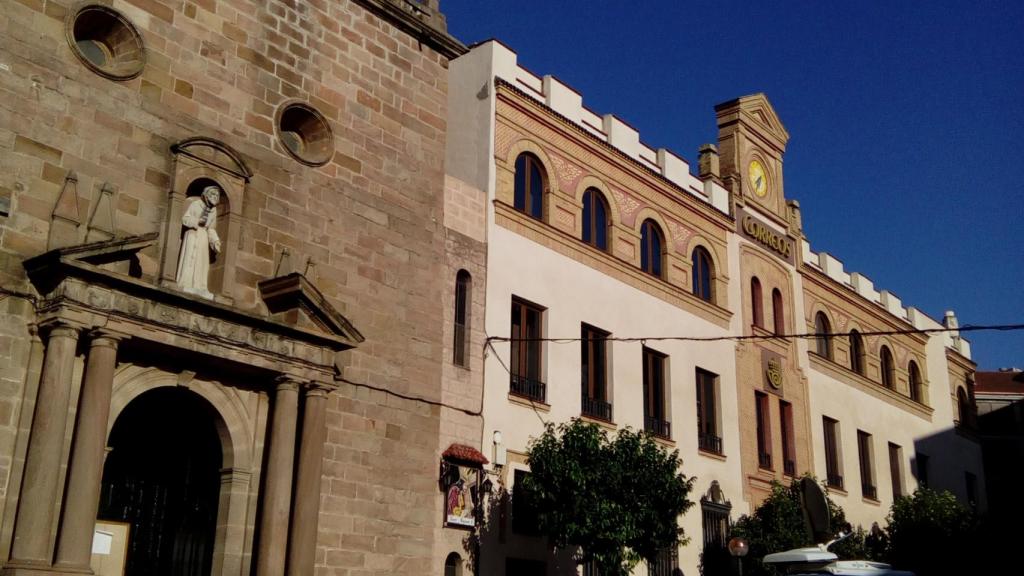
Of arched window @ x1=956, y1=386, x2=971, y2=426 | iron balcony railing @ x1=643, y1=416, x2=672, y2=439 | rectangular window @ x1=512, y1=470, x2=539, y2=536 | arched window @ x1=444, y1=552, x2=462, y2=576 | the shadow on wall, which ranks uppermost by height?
arched window @ x1=956, y1=386, x2=971, y2=426

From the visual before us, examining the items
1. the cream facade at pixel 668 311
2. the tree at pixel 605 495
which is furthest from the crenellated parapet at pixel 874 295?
the tree at pixel 605 495

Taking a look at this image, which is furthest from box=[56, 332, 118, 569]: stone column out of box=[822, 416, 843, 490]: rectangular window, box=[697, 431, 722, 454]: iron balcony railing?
box=[822, 416, 843, 490]: rectangular window

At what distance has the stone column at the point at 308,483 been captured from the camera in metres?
14.8

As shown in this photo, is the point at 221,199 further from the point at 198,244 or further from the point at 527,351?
the point at 527,351

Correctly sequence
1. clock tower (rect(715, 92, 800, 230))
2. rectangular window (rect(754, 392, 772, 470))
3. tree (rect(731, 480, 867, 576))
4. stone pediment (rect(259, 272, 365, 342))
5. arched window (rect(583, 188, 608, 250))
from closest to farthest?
stone pediment (rect(259, 272, 365, 342)), arched window (rect(583, 188, 608, 250)), tree (rect(731, 480, 867, 576)), rectangular window (rect(754, 392, 772, 470)), clock tower (rect(715, 92, 800, 230))

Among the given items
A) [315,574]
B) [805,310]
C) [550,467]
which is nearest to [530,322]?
[550,467]

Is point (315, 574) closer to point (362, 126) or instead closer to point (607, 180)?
point (362, 126)

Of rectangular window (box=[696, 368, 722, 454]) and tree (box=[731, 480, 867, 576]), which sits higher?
rectangular window (box=[696, 368, 722, 454])

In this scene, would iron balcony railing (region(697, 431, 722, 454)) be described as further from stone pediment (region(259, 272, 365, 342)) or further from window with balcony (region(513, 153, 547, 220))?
stone pediment (region(259, 272, 365, 342))

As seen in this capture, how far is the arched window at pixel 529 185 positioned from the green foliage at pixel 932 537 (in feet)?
43.4

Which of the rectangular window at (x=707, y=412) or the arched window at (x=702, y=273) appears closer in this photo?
the rectangular window at (x=707, y=412)

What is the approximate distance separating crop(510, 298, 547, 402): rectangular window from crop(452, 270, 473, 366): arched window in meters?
1.40

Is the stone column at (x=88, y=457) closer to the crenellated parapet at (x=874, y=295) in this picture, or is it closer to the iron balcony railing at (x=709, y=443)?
the iron balcony railing at (x=709, y=443)

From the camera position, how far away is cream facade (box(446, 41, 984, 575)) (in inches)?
818
